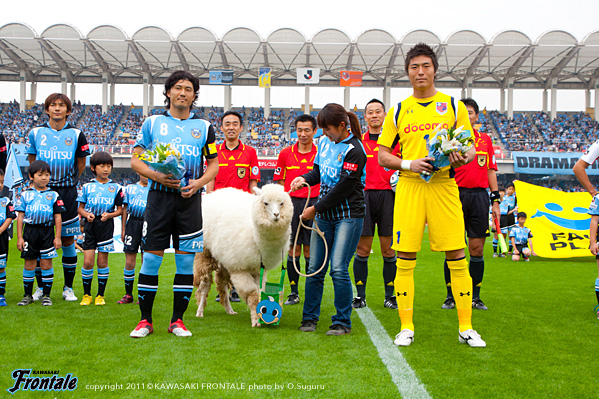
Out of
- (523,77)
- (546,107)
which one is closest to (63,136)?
(523,77)

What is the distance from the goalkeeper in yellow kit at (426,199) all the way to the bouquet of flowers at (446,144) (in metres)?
0.24

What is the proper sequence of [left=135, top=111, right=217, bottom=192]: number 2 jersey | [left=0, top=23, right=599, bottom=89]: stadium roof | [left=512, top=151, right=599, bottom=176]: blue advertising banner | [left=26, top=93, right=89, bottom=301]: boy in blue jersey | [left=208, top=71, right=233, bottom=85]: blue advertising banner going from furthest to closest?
[left=208, top=71, right=233, bottom=85]: blue advertising banner < [left=0, top=23, right=599, bottom=89]: stadium roof < [left=512, top=151, right=599, bottom=176]: blue advertising banner < [left=26, top=93, right=89, bottom=301]: boy in blue jersey < [left=135, top=111, right=217, bottom=192]: number 2 jersey

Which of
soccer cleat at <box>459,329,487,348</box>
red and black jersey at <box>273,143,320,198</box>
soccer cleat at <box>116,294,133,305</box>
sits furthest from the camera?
red and black jersey at <box>273,143,320,198</box>

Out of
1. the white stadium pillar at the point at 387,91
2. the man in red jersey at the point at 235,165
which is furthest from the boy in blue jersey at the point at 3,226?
the white stadium pillar at the point at 387,91

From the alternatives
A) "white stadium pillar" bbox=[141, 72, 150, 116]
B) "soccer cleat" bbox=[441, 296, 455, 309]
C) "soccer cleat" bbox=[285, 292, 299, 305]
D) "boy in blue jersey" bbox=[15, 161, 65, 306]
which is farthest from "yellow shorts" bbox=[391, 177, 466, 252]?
"white stadium pillar" bbox=[141, 72, 150, 116]

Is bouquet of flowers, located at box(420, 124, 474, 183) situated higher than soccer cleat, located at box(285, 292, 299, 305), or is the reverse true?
bouquet of flowers, located at box(420, 124, 474, 183)

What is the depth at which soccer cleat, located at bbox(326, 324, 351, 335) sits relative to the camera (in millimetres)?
4477

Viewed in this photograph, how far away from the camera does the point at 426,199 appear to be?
13.6 feet

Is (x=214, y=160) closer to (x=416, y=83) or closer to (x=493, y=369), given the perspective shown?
(x=416, y=83)

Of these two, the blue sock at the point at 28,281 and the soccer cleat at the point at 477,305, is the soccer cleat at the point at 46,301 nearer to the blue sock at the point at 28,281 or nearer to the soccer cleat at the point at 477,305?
the blue sock at the point at 28,281

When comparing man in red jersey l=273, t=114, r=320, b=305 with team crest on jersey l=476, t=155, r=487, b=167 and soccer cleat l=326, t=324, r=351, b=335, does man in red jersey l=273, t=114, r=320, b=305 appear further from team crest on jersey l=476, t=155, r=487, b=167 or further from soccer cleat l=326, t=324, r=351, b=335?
team crest on jersey l=476, t=155, r=487, b=167

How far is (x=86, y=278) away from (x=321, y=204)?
3372mm

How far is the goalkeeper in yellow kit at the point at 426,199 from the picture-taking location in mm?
4137

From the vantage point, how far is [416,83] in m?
4.19
